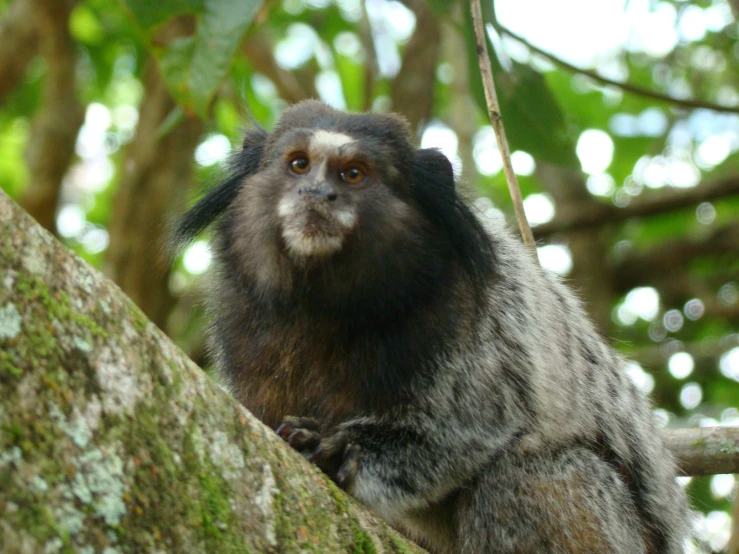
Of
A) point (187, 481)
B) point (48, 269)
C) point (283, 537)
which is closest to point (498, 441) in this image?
point (283, 537)

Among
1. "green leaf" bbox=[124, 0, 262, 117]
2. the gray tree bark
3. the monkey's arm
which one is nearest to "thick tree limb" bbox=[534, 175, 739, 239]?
"green leaf" bbox=[124, 0, 262, 117]

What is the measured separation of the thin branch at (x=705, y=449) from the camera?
Answer: 12.8 ft

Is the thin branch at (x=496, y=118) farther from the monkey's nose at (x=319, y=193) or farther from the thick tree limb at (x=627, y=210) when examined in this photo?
the thick tree limb at (x=627, y=210)

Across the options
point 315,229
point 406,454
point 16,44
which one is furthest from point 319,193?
point 16,44

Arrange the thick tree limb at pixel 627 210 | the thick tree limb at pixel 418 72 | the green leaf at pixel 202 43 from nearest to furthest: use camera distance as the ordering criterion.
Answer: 1. the green leaf at pixel 202 43
2. the thick tree limb at pixel 418 72
3. the thick tree limb at pixel 627 210

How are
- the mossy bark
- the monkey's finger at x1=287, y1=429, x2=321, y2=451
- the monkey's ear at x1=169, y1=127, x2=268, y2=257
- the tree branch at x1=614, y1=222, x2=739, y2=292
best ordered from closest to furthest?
the mossy bark < the monkey's finger at x1=287, y1=429, x2=321, y2=451 < the monkey's ear at x1=169, y1=127, x2=268, y2=257 < the tree branch at x1=614, y1=222, x2=739, y2=292

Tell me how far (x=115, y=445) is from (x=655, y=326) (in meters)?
6.98

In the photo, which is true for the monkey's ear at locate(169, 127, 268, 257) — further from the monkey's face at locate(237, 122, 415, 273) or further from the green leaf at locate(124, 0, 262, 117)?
the green leaf at locate(124, 0, 262, 117)

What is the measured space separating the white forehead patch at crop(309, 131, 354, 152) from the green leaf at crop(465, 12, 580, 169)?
1305 mm

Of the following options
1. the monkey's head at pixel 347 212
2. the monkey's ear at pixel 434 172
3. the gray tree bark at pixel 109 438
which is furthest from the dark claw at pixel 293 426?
the monkey's ear at pixel 434 172

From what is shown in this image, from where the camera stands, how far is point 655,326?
812 centimetres

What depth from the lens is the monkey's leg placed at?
10.5 feet

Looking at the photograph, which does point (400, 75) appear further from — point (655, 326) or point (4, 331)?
point (4, 331)

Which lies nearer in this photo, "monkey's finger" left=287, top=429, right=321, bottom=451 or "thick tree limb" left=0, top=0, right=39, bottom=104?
"monkey's finger" left=287, top=429, right=321, bottom=451
